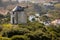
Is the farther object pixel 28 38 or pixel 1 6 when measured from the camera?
pixel 1 6

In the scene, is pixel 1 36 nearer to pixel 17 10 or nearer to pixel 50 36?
pixel 50 36

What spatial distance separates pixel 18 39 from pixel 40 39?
1.59m

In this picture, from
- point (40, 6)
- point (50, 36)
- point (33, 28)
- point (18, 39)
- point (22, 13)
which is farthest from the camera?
point (40, 6)

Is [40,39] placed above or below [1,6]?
above

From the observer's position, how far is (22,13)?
61.0 feet

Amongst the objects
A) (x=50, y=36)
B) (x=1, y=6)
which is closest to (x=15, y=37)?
(x=50, y=36)

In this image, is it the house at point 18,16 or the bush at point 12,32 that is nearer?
the bush at point 12,32

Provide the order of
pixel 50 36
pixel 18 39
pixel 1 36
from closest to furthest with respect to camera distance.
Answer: pixel 18 39 → pixel 1 36 → pixel 50 36

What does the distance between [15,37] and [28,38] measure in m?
0.85

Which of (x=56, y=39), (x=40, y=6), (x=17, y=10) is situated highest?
(x=17, y=10)

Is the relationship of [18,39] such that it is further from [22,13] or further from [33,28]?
[22,13]

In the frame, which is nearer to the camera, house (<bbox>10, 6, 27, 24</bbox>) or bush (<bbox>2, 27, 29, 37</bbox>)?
bush (<bbox>2, 27, 29, 37</bbox>)

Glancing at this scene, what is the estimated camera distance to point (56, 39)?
16078mm

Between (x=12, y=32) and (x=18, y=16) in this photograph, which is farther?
(x=18, y=16)
